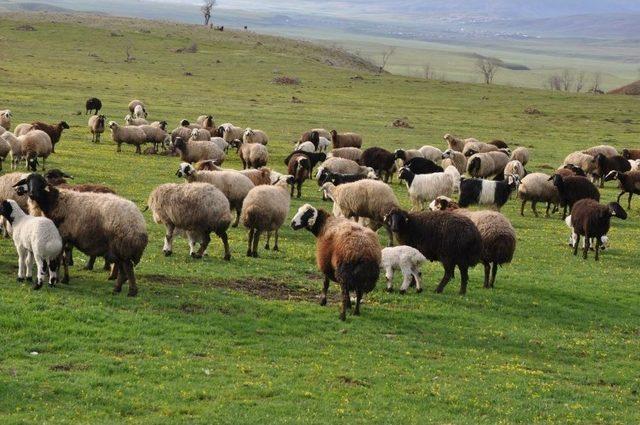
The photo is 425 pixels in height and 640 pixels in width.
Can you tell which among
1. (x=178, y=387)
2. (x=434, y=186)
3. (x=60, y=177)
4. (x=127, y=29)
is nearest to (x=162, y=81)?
(x=127, y=29)

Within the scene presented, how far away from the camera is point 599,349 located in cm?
1600

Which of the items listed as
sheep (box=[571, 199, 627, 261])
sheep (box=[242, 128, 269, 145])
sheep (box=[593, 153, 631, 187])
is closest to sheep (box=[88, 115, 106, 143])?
sheep (box=[242, 128, 269, 145])

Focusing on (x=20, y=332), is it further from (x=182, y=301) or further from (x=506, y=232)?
(x=506, y=232)

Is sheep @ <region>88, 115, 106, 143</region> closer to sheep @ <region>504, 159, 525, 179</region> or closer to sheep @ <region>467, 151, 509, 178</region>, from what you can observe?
sheep @ <region>467, 151, 509, 178</region>

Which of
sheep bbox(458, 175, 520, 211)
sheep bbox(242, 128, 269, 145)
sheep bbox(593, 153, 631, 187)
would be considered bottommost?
sheep bbox(242, 128, 269, 145)

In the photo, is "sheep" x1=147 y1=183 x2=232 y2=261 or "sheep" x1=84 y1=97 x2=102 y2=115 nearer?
"sheep" x1=147 y1=183 x2=232 y2=261

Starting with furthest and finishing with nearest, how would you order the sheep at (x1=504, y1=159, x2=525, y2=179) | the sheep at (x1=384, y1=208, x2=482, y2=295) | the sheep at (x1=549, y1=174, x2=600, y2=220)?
1. the sheep at (x1=504, y1=159, x2=525, y2=179)
2. the sheep at (x1=549, y1=174, x2=600, y2=220)
3. the sheep at (x1=384, y1=208, x2=482, y2=295)

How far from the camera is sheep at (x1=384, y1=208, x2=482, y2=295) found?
718 inches

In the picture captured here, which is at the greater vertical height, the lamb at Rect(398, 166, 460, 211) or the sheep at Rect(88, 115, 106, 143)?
the lamb at Rect(398, 166, 460, 211)

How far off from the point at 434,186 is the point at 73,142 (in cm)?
2110

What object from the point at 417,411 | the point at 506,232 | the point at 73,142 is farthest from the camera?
the point at 73,142

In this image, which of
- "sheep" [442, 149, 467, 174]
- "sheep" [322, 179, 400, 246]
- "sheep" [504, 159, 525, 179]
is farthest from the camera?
"sheep" [442, 149, 467, 174]

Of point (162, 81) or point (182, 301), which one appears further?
point (162, 81)

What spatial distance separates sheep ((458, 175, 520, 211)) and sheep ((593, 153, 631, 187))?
12.1 metres
